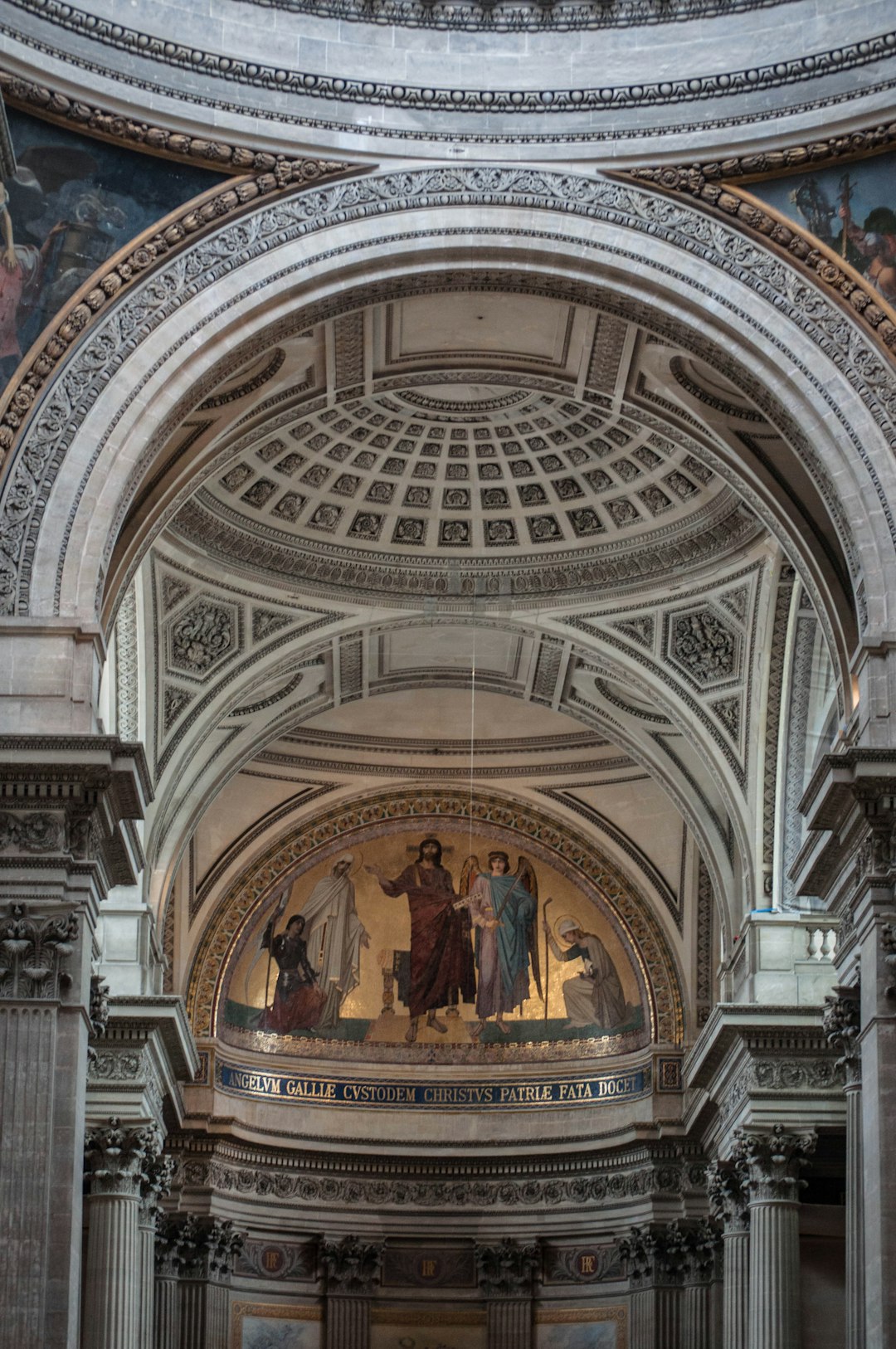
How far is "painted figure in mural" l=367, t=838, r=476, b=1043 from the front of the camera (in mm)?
34531

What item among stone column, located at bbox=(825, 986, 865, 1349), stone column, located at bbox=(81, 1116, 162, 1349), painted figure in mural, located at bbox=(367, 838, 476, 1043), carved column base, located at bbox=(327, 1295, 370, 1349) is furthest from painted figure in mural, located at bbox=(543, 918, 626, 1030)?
stone column, located at bbox=(825, 986, 865, 1349)

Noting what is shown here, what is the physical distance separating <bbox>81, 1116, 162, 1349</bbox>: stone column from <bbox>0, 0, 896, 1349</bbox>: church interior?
0.06 meters

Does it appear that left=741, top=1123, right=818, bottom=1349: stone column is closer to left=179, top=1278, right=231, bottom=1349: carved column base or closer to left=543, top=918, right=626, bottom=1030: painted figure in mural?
left=543, top=918, right=626, bottom=1030: painted figure in mural

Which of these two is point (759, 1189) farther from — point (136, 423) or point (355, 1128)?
point (136, 423)

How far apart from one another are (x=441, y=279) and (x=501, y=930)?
51.8ft

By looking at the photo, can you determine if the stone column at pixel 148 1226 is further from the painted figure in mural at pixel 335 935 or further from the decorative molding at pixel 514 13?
the decorative molding at pixel 514 13

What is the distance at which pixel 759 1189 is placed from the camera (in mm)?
25516

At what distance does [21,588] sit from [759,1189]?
11517mm

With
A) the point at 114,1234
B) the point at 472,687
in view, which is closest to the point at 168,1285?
the point at 114,1234

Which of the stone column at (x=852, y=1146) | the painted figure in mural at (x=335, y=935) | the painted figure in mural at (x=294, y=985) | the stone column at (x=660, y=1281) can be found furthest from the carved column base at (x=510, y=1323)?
the stone column at (x=852, y=1146)

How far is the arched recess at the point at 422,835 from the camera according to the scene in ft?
109

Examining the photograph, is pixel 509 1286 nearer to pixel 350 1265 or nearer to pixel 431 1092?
pixel 350 1265

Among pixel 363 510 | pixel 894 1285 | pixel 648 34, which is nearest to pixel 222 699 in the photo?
pixel 363 510

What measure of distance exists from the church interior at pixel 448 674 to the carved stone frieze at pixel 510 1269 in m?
0.08
